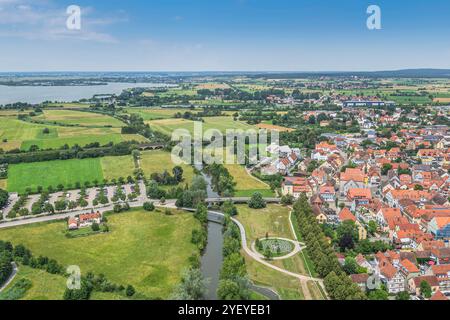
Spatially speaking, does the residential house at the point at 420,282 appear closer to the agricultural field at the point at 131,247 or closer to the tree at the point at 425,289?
the tree at the point at 425,289

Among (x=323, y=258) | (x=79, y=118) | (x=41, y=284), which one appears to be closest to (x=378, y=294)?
(x=323, y=258)

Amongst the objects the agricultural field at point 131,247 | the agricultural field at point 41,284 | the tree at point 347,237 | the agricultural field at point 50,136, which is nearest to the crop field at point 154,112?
the agricultural field at point 50,136

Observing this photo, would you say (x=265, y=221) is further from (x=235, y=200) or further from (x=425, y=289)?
(x=425, y=289)

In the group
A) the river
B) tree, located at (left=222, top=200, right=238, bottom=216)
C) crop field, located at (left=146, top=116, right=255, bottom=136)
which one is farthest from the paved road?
crop field, located at (left=146, top=116, right=255, bottom=136)
